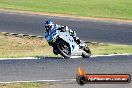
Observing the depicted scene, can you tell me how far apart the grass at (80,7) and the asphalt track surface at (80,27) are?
372 cm

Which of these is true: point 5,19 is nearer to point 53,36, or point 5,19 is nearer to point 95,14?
point 95,14

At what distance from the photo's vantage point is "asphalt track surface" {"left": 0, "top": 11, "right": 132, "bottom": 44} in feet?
103

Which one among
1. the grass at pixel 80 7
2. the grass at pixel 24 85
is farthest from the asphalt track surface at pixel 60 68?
the grass at pixel 80 7

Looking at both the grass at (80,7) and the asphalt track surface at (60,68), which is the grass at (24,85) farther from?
the grass at (80,7)

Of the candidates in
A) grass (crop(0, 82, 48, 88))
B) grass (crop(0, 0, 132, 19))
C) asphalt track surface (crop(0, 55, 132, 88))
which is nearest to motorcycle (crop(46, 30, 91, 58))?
asphalt track surface (crop(0, 55, 132, 88))

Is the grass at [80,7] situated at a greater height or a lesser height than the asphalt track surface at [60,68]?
lesser

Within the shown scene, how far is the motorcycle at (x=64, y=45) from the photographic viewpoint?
19.4 metres

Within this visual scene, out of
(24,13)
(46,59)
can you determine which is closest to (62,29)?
→ (46,59)

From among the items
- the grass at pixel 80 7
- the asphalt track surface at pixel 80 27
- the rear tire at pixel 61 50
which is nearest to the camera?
the rear tire at pixel 61 50

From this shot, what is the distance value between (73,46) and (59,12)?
21.8 metres

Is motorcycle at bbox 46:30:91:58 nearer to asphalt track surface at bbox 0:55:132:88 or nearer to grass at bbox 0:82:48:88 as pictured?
asphalt track surface at bbox 0:55:132:88

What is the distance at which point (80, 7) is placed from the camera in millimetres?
44438

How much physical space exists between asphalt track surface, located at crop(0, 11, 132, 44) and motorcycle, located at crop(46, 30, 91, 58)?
10198 millimetres

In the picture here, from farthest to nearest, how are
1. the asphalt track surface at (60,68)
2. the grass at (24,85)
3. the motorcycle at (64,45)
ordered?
the motorcycle at (64,45), the asphalt track surface at (60,68), the grass at (24,85)
